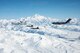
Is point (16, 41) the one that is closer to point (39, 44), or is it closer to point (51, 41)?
point (39, 44)

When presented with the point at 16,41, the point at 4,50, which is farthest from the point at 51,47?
the point at 4,50

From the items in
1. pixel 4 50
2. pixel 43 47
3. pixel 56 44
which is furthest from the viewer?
pixel 56 44

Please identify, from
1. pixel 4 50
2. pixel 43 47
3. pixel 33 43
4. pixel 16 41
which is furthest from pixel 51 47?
pixel 4 50

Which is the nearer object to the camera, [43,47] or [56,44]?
[43,47]

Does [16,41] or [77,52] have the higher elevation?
[16,41]

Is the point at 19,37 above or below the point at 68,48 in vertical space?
above

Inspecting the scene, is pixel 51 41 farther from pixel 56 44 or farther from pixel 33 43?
pixel 33 43

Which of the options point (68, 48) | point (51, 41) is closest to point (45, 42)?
point (51, 41)

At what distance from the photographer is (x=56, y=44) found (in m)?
21.2

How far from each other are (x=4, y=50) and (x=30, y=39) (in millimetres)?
4736

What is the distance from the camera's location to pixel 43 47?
784 inches

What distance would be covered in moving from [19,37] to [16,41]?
1.30 m

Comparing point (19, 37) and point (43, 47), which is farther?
point (19, 37)

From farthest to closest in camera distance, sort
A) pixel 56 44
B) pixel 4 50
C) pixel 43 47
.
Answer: pixel 56 44 < pixel 43 47 < pixel 4 50
